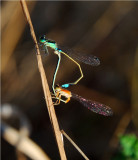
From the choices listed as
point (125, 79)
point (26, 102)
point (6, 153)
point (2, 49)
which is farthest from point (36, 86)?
point (125, 79)

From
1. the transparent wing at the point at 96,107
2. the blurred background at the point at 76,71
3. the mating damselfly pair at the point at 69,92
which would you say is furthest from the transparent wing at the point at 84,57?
the blurred background at the point at 76,71

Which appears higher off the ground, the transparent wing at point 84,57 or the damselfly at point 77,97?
the transparent wing at point 84,57

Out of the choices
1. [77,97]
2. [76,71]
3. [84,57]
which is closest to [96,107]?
[77,97]

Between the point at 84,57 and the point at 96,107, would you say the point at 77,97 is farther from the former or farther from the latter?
the point at 84,57

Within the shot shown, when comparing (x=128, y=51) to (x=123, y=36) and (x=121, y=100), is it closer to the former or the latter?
(x=123, y=36)

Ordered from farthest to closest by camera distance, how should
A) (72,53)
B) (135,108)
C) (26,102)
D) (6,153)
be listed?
1. (26,102)
2. (6,153)
3. (135,108)
4. (72,53)

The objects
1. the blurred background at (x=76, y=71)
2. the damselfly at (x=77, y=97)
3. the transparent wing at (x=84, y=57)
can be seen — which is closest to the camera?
the damselfly at (x=77, y=97)

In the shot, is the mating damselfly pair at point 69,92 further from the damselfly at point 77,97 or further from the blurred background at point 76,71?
the blurred background at point 76,71

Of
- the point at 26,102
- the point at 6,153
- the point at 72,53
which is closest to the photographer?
the point at 72,53
